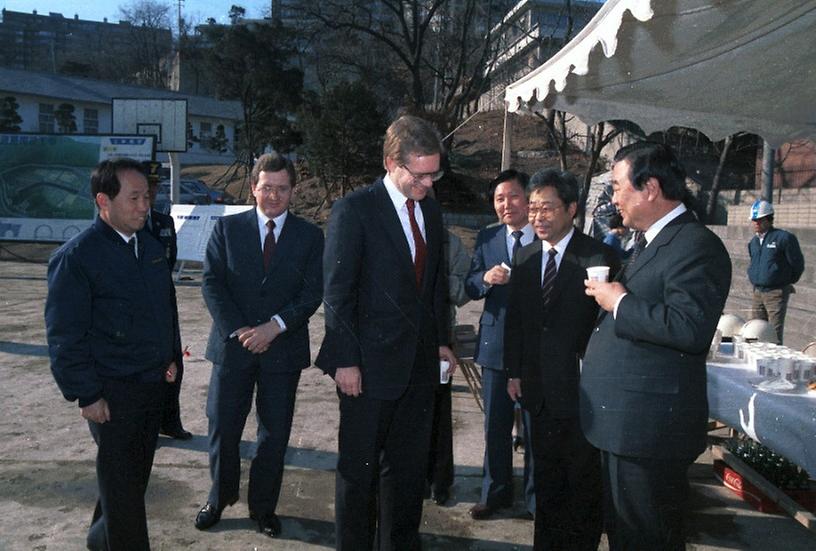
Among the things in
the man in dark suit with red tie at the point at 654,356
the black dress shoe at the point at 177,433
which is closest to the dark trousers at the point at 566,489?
the man in dark suit with red tie at the point at 654,356

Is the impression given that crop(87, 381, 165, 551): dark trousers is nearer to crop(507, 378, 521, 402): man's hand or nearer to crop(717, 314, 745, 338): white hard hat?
crop(507, 378, 521, 402): man's hand

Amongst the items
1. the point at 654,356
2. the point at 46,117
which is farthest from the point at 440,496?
the point at 46,117

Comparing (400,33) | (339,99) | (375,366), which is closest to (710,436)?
(375,366)

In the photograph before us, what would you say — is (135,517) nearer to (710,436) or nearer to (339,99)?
(710,436)

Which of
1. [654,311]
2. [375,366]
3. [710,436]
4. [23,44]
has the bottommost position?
[710,436]

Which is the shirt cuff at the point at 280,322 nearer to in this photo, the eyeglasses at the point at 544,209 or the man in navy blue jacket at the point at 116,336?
the man in navy blue jacket at the point at 116,336

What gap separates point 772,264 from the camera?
7172mm

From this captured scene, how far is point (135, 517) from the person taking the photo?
2715 millimetres

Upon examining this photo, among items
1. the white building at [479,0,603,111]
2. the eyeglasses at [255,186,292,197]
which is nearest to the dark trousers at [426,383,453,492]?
the eyeglasses at [255,186,292,197]

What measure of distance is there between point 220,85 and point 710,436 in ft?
111

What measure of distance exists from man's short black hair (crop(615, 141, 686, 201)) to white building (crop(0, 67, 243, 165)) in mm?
38662

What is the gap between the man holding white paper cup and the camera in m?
2.95

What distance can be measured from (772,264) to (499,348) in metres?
4.80

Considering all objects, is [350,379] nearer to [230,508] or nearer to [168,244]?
[230,508]
